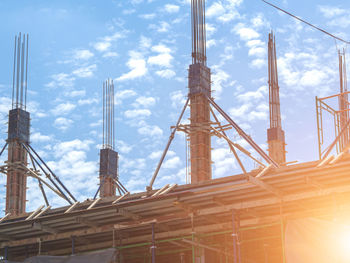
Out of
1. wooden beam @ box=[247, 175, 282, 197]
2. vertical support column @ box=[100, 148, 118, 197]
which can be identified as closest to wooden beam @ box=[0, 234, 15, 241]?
wooden beam @ box=[247, 175, 282, 197]

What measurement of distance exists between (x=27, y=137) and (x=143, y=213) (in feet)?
87.5

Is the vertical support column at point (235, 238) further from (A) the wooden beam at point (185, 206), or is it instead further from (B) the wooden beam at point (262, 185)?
(B) the wooden beam at point (262, 185)

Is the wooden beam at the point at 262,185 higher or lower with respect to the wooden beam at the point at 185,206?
higher

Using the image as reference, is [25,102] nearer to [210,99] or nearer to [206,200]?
[210,99]

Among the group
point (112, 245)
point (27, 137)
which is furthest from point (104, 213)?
point (27, 137)

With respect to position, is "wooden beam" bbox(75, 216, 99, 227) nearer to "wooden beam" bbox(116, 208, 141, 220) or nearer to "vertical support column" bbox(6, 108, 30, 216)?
"wooden beam" bbox(116, 208, 141, 220)

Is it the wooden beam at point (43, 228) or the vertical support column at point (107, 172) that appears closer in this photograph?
the wooden beam at point (43, 228)

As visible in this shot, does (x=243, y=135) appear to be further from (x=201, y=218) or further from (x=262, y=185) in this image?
(x=262, y=185)

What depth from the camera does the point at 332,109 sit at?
79.1ft

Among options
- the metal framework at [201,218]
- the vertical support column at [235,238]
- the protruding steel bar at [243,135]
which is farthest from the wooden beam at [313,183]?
the protruding steel bar at [243,135]

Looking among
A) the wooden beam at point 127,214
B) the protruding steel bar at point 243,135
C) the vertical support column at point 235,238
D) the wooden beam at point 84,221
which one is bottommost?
the vertical support column at point 235,238

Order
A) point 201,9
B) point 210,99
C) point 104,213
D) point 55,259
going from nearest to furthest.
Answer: point 104,213, point 55,259, point 210,99, point 201,9

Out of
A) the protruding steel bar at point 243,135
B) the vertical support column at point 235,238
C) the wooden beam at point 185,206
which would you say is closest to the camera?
the vertical support column at point 235,238

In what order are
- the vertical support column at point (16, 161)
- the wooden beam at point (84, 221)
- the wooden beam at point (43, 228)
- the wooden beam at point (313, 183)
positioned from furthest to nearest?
1. the vertical support column at point (16, 161)
2. the wooden beam at point (43, 228)
3. the wooden beam at point (84, 221)
4. the wooden beam at point (313, 183)
